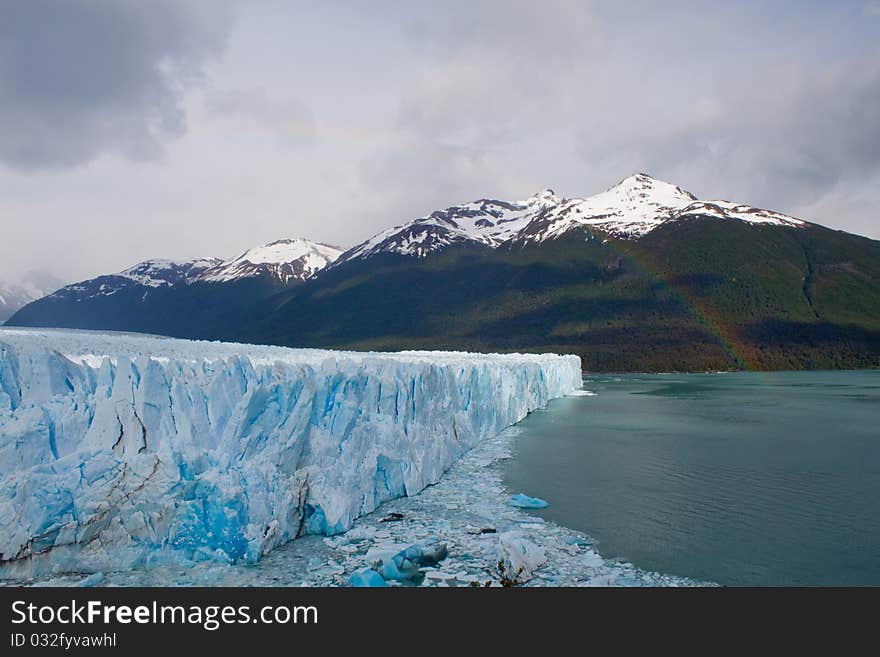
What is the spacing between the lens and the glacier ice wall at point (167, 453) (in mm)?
6719

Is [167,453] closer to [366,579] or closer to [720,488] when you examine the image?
[366,579]

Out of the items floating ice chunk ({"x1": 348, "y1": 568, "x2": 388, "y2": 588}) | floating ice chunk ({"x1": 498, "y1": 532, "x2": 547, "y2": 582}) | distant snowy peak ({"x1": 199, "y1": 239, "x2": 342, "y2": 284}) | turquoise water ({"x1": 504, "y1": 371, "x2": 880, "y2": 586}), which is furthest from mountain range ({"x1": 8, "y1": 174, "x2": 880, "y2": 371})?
floating ice chunk ({"x1": 348, "y1": 568, "x2": 388, "y2": 588})

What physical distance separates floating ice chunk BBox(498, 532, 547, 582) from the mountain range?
57058mm

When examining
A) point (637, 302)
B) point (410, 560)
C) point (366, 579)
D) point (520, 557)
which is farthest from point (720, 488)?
point (637, 302)

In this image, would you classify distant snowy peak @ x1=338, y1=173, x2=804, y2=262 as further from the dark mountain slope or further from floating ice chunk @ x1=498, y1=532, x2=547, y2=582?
floating ice chunk @ x1=498, y1=532, x2=547, y2=582

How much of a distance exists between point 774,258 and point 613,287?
22836mm

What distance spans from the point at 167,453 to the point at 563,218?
112204mm

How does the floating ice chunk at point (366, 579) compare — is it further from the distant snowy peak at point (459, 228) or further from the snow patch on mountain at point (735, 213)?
the distant snowy peak at point (459, 228)

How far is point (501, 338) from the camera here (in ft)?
244

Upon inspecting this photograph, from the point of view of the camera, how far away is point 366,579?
6633 mm

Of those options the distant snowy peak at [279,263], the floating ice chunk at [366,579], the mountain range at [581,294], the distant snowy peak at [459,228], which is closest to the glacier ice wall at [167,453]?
the floating ice chunk at [366,579]
